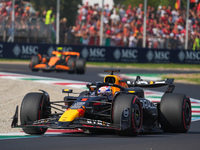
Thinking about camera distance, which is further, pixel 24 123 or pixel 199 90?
pixel 199 90

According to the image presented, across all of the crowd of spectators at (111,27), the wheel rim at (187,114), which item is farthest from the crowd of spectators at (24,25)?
the wheel rim at (187,114)

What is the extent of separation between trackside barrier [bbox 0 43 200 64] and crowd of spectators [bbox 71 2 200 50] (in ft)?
1.56

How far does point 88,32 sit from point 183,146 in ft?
86.4

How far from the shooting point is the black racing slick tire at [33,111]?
27.8 feet

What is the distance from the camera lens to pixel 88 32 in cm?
3334

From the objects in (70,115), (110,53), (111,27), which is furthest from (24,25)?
(70,115)

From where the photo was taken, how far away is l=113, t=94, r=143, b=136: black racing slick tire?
809 cm

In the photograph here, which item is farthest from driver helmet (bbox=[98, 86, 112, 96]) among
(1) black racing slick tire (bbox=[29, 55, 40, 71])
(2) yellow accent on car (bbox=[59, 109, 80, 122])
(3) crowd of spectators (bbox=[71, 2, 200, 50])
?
(3) crowd of spectators (bbox=[71, 2, 200, 50])

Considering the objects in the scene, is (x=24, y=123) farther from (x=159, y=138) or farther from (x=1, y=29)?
(x=1, y=29)

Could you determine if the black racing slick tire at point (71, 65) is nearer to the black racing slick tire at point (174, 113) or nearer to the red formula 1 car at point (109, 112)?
the red formula 1 car at point (109, 112)

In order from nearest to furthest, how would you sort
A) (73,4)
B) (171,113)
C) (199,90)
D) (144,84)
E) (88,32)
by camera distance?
(171,113)
(144,84)
(199,90)
(88,32)
(73,4)

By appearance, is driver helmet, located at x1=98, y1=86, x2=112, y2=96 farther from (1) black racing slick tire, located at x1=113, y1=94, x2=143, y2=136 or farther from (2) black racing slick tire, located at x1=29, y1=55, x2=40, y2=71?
(2) black racing slick tire, located at x1=29, y1=55, x2=40, y2=71

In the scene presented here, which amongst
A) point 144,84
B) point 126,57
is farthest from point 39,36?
point 144,84

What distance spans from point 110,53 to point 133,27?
2329 millimetres
